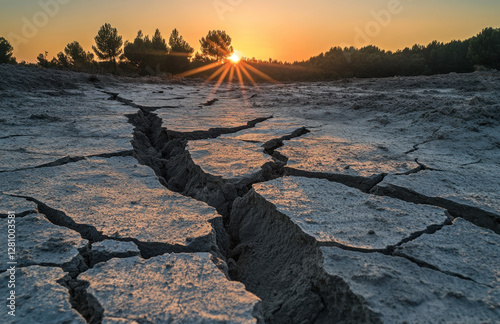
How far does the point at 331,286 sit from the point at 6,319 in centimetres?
82

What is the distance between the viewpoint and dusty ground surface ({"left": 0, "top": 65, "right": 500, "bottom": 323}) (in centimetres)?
81

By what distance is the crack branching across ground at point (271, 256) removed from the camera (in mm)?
879

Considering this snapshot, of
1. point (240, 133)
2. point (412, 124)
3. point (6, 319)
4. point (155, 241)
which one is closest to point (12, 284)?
point (6, 319)

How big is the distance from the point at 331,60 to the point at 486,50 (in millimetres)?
8592

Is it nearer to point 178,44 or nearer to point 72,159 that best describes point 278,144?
point 72,159

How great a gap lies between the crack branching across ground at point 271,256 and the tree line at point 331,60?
8.82 meters

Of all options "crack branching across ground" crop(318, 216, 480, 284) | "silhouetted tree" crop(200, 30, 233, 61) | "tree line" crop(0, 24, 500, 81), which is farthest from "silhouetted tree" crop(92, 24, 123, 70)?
"crack branching across ground" crop(318, 216, 480, 284)

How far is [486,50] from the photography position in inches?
629

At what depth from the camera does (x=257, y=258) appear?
3.92 feet

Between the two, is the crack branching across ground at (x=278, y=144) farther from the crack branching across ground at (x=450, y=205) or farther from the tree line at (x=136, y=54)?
the tree line at (x=136, y=54)

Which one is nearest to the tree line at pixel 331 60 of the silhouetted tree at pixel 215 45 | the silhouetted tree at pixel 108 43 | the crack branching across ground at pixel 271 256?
the silhouetted tree at pixel 108 43

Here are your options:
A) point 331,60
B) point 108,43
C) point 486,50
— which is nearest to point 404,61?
point 331,60
